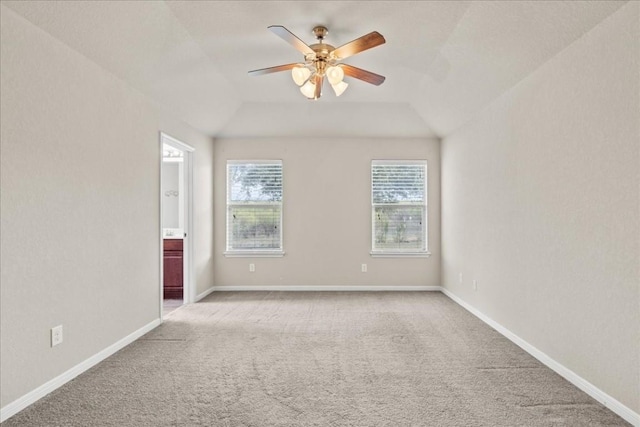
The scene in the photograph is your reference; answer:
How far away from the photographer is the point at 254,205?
6.06m

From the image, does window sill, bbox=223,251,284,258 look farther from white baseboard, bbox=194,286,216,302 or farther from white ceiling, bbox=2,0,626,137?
white ceiling, bbox=2,0,626,137

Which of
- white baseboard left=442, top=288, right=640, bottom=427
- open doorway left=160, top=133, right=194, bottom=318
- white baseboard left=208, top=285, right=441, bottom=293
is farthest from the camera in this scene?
white baseboard left=208, top=285, right=441, bottom=293

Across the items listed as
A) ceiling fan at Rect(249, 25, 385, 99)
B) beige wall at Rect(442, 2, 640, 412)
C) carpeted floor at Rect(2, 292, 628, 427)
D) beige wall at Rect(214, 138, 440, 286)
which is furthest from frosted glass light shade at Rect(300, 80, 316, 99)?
beige wall at Rect(214, 138, 440, 286)

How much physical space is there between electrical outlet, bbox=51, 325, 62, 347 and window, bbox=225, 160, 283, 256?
3.39 m

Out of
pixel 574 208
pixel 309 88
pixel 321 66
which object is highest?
pixel 321 66

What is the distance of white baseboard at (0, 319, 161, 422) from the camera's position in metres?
2.27

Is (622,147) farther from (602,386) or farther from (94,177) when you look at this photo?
(94,177)

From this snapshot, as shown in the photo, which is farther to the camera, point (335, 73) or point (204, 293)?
point (204, 293)

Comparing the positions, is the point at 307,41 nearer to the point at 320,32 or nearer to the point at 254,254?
the point at 320,32

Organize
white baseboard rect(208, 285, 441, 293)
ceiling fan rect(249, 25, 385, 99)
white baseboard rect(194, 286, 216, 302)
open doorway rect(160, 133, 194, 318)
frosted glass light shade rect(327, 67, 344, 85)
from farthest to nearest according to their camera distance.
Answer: white baseboard rect(208, 285, 441, 293) < white baseboard rect(194, 286, 216, 302) < open doorway rect(160, 133, 194, 318) < frosted glass light shade rect(327, 67, 344, 85) < ceiling fan rect(249, 25, 385, 99)

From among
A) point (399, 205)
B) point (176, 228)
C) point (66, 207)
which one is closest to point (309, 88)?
point (66, 207)

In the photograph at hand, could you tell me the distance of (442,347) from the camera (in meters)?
3.40

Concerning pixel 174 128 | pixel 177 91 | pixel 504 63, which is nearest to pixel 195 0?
pixel 177 91

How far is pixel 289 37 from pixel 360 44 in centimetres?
51
